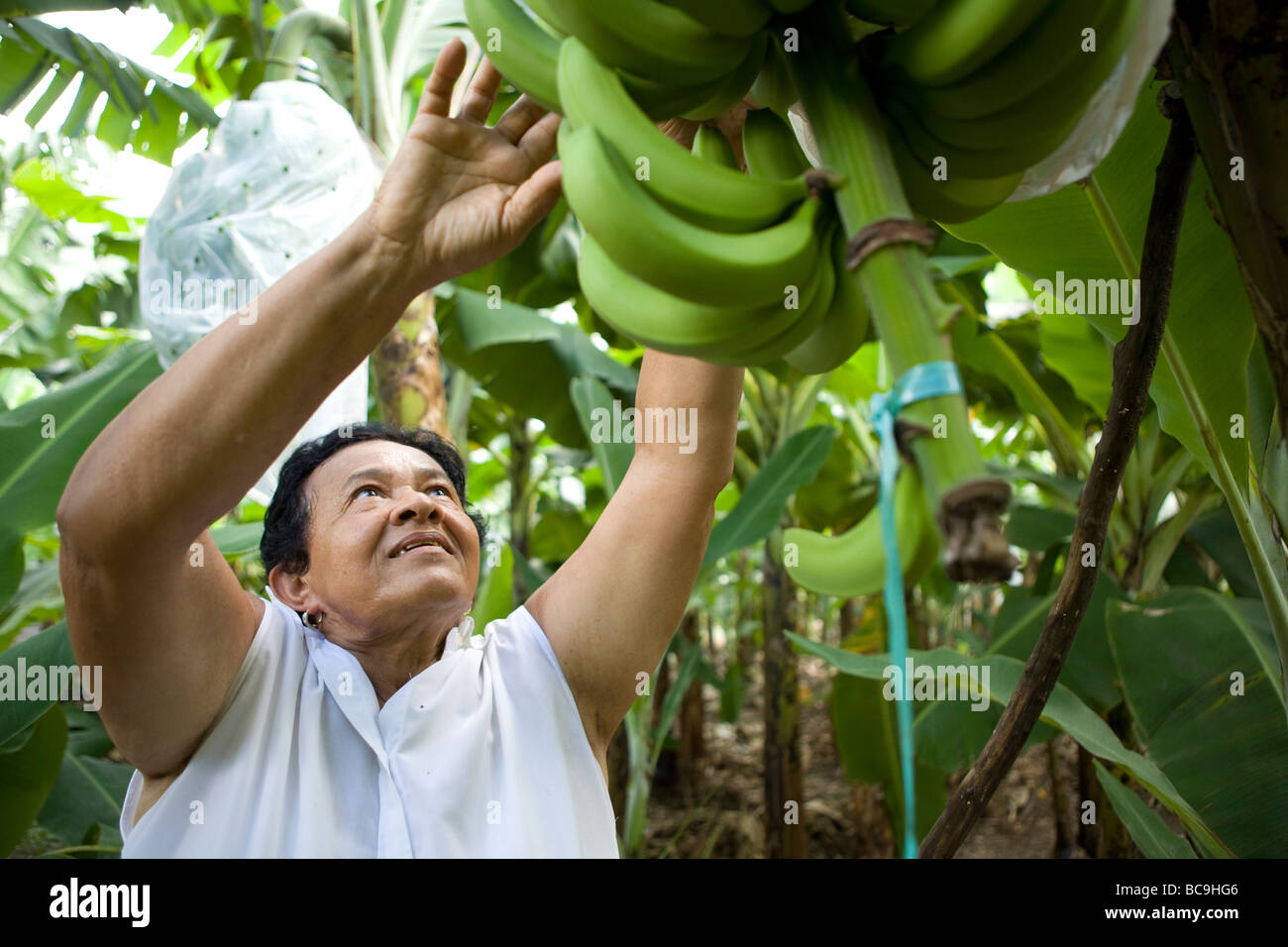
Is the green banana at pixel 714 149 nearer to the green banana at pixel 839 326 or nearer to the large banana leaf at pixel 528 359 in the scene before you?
the green banana at pixel 839 326

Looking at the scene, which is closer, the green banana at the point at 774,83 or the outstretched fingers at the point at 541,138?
Answer: the green banana at the point at 774,83

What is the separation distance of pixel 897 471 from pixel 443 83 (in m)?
0.47

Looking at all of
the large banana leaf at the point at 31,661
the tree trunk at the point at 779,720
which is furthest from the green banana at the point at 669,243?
the tree trunk at the point at 779,720

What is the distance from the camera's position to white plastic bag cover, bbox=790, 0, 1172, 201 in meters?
0.40

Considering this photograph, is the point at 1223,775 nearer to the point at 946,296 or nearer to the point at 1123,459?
the point at 1123,459

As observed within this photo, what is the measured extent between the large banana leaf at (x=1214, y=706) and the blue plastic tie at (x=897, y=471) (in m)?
1.02

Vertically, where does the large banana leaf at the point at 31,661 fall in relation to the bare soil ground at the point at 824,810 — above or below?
above

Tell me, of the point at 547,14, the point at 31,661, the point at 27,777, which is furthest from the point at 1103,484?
the point at 27,777

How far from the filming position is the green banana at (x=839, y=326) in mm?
439

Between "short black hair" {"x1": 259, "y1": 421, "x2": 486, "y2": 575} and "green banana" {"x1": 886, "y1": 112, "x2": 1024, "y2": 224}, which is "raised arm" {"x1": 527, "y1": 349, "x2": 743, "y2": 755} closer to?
"short black hair" {"x1": 259, "y1": 421, "x2": 486, "y2": 575}

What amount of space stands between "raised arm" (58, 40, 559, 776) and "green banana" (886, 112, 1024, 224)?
0.23m

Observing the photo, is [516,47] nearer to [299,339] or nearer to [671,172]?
[671,172]

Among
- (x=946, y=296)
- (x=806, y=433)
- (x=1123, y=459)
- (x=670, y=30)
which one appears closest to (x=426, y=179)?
(x=670, y=30)

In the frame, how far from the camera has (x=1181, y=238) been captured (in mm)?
833
